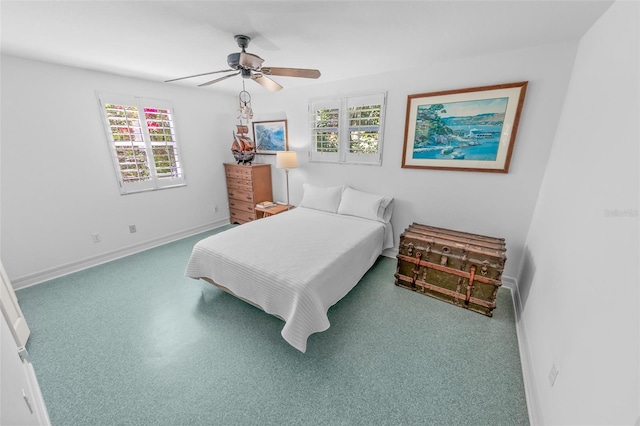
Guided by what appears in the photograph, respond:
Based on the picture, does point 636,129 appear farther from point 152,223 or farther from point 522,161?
point 152,223

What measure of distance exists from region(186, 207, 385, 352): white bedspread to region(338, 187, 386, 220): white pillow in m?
0.17

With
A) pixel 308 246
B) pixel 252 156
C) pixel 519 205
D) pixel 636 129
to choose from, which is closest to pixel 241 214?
pixel 252 156

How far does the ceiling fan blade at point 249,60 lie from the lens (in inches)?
67.0

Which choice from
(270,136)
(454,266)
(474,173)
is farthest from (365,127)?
(454,266)

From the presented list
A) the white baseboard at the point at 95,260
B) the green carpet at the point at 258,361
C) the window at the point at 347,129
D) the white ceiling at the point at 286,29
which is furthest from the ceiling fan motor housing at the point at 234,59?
the white baseboard at the point at 95,260

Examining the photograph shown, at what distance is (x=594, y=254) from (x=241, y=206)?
14.1 feet

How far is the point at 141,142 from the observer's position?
3.27 meters

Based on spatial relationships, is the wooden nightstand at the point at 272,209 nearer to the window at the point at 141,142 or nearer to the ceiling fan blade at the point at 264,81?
the window at the point at 141,142

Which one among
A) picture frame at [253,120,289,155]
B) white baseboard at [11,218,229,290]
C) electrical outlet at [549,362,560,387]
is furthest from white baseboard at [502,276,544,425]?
white baseboard at [11,218,229,290]

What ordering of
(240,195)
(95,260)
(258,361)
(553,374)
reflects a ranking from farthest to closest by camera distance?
(240,195)
(95,260)
(258,361)
(553,374)

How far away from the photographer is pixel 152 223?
354 centimetres

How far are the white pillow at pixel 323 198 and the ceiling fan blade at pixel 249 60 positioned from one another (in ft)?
6.42

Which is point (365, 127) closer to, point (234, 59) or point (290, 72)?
point (290, 72)

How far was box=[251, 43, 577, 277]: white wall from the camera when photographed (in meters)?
2.12
